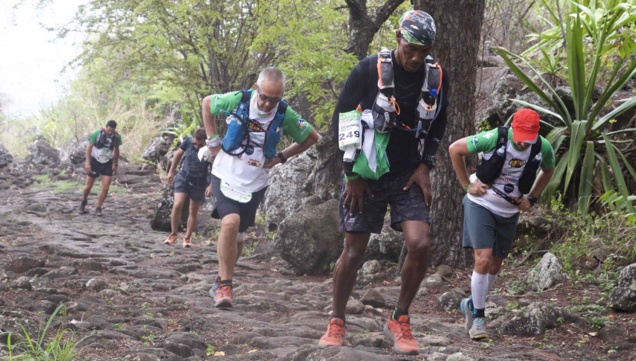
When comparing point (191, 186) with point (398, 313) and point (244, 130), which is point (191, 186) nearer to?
point (244, 130)

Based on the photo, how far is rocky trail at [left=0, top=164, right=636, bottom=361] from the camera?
16.9 feet

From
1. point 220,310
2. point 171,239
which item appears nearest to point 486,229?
point 220,310

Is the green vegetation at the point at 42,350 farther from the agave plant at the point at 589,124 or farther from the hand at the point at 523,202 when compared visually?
the agave plant at the point at 589,124

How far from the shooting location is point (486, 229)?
5.90 metres

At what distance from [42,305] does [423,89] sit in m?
3.35

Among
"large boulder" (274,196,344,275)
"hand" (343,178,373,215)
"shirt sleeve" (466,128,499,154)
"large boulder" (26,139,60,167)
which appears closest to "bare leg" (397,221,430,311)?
"hand" (343,178,373,215)

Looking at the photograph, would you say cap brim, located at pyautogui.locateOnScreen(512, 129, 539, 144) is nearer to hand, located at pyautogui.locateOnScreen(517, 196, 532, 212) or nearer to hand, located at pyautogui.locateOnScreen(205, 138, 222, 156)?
hand, located at pyautogui.locateOnScreen(517, 196, 532, 212)

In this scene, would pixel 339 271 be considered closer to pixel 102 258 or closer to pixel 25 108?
pixel 102 258

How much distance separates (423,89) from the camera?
4750 millimetres

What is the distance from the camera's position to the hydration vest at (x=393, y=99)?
4668 millimetres

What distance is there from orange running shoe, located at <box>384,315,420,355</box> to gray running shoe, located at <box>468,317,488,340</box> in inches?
48.0

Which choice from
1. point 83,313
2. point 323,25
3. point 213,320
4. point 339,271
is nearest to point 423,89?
point 339,271

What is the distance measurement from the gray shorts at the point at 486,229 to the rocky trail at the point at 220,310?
751 millimetres

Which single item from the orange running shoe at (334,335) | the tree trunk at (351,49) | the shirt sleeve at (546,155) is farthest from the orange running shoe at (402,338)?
the tree trunk at (351,49)
